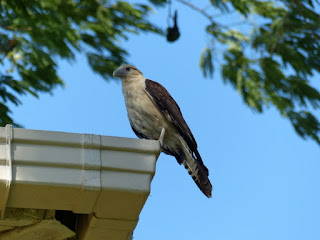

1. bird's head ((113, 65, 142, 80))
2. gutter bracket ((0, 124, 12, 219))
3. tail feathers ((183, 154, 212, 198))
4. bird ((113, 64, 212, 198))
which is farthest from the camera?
bird's head ((113, 65, 142, 80))

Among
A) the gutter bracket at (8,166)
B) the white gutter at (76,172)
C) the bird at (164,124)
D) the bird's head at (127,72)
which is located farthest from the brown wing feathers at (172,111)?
the gutter bracket at (8,166)

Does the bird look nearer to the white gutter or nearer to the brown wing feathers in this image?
the brown wing feathers

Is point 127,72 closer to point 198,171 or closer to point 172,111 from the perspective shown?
point 172,111

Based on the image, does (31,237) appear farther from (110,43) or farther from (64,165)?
(110,43)

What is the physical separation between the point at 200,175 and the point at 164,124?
1.92 feet

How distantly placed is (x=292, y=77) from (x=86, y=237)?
23.4ft

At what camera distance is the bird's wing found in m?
6.20

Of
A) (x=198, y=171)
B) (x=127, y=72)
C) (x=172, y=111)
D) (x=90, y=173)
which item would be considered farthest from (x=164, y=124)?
(x=90, y=173)

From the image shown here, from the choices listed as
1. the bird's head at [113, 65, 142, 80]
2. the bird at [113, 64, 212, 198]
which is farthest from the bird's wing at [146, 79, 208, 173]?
the bird's head at [113, 65, 142, 80]

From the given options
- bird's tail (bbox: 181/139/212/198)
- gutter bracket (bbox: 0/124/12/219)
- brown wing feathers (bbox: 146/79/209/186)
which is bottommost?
bird's tail (bbox: 181/139/212/198)

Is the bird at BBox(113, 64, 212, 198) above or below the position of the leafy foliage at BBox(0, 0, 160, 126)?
above

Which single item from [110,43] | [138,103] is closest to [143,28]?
[110,43]

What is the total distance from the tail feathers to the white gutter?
7.02 feet

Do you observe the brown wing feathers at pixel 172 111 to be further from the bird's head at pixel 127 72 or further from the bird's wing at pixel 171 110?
the bird's head at pixel 127 72
